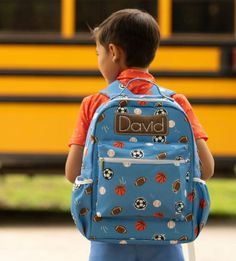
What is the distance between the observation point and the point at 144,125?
2.39 m

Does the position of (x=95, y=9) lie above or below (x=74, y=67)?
above

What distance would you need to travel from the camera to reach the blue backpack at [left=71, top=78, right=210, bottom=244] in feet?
7.80

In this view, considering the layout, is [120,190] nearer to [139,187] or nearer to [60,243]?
[139,187]

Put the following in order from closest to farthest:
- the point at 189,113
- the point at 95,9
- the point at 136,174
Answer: the point at 136,174
the point at 189,113
the point at 95,9

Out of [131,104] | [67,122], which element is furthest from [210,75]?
[131,104]

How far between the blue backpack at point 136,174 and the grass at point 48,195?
5455 millimetres

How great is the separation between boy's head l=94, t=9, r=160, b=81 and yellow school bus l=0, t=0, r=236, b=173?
4.07 m

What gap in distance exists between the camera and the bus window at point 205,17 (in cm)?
673

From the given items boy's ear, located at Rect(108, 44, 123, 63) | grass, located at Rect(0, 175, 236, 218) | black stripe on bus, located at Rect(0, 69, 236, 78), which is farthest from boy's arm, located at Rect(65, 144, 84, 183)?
grass, located at Rect(0, 175, 236, 218)

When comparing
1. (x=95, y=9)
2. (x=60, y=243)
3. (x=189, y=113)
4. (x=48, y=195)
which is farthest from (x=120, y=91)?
(x=48, y=195)

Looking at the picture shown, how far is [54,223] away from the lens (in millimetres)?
6992

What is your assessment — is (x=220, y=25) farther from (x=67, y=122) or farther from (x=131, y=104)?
(x=131, y=104)

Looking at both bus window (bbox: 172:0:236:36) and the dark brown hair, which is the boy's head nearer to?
the dark brown hair

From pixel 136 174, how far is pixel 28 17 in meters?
4.48
